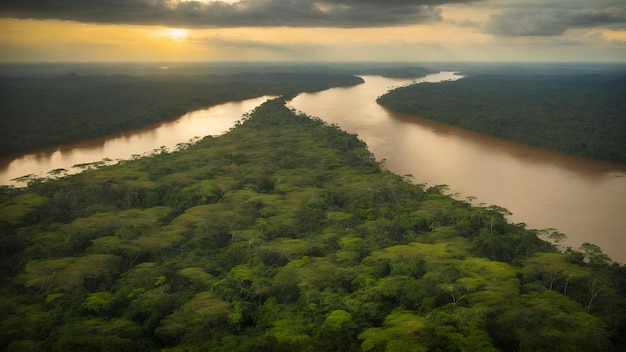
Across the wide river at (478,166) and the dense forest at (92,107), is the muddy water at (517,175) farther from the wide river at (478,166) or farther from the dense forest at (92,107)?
the dense forest at (92,107)

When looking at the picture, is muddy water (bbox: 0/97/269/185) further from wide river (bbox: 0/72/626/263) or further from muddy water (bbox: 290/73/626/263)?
muddy water (bbox: 290/73/626/263)

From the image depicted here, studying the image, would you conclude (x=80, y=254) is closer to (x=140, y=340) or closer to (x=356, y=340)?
(x=140, y=340)

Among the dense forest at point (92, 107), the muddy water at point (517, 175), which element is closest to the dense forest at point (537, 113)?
the muddy water at point (517, 175)

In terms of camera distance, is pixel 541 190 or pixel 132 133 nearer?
pixel 541 190

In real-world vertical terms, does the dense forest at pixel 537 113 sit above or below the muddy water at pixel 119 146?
above

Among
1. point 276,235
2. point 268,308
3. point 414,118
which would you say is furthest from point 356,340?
point 414,118

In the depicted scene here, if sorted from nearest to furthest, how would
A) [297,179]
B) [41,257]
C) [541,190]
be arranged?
[41,257]
[297,179]
[541,190]

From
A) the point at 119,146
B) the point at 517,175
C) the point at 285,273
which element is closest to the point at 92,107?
the point at 119,146
